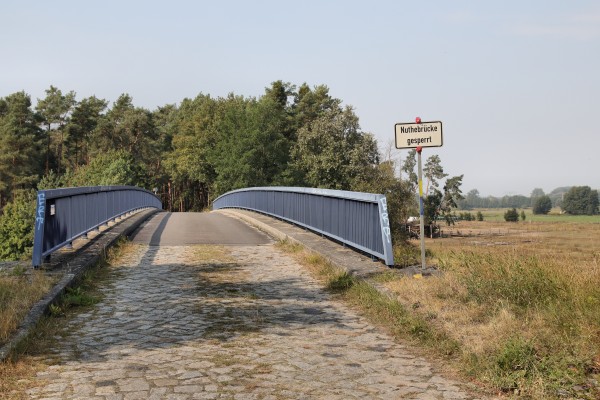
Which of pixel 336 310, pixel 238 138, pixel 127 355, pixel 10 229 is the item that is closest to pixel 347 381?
pixel 127 355

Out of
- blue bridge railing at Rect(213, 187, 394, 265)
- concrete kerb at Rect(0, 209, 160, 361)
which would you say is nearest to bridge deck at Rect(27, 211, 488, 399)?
concrete kerb at Rect(0, 209, 160, 361)

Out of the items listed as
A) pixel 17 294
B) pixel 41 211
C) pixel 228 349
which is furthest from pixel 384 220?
pixel 41 211

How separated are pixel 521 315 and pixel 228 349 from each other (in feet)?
9.58

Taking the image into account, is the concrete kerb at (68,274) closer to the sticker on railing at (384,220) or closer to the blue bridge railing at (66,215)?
the blue bridge railing at (66,215)

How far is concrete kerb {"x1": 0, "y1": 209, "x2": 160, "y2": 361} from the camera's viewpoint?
5487mm

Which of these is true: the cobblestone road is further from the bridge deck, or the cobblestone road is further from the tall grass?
the tall grass

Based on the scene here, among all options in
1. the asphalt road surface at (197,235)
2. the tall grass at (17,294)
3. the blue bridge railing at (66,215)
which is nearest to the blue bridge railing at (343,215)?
the asphalt road surface at (197,235)

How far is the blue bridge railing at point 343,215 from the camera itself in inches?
357

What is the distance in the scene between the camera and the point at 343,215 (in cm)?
1135

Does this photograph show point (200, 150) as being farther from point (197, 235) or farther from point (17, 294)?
point (17, 294)

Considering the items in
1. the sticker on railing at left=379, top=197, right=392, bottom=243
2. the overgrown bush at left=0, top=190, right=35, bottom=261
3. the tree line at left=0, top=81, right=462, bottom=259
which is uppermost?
the tree line at left=0, top=81, right=462, bottom=259

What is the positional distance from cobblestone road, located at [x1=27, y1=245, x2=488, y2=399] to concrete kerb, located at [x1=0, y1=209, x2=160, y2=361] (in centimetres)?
38

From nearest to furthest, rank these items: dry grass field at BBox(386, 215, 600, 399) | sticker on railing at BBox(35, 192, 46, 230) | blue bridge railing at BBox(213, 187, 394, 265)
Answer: dry grass field at BBox(386, 215, 600, 399) → sticker on railing at BBox(35, 192, 46, 230) → blue bridge railing at BBox(213, 187, 394, 265)

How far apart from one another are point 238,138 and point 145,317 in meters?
61.6
